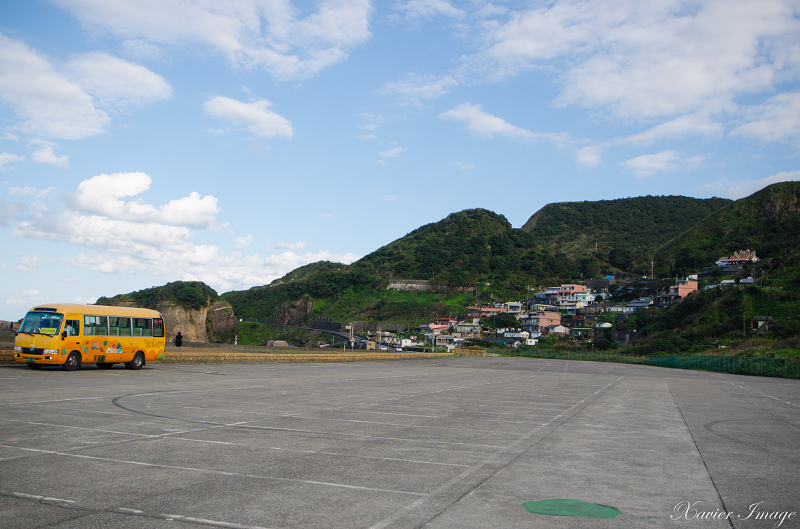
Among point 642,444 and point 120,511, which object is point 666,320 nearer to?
point 642,444

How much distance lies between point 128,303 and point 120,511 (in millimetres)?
82297

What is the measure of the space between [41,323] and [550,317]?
10326 cm

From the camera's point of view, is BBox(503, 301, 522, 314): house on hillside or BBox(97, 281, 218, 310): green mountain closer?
BBox(97, 281, 218, 310): green mountain

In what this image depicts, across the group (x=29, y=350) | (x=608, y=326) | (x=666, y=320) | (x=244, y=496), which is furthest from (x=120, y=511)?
(x=608, y=326)

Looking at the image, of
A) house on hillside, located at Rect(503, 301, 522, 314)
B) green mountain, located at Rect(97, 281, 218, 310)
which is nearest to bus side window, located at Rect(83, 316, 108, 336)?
green mountain, located at Rect(97, 281, 218, 310)

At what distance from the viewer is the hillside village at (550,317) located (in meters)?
102

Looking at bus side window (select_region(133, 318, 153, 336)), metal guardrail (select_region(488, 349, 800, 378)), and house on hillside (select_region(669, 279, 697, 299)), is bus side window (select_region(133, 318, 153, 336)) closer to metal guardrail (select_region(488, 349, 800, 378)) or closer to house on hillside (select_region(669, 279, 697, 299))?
metal guardrail (select_region(488, 349, 800, 378))

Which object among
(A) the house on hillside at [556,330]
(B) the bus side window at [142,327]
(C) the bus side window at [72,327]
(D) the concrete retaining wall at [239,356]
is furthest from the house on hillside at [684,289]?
(C) the bus side window at [72,327]

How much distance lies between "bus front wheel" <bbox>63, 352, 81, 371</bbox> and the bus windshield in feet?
3.72

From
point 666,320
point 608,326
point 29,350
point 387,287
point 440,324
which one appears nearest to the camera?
point 29,350

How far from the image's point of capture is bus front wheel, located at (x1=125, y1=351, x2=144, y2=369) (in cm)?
2289

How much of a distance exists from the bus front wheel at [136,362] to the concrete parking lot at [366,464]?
9.23 metres

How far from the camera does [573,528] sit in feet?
15.8

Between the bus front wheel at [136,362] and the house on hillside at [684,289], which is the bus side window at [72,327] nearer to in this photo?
the bus front wheel at [136,362]
